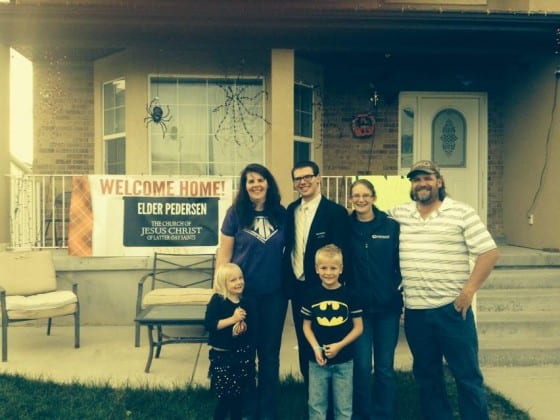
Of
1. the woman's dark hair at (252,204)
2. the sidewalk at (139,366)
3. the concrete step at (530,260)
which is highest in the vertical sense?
the woman's dark hair at (252,204)

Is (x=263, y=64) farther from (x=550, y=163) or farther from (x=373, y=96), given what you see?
(x=550, y=163)

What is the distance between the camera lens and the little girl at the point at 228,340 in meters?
3.65

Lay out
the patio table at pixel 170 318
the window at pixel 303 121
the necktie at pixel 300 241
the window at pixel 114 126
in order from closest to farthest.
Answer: the necktie at pixel 300 241 < the patio table at pixel 170 318 < the window at pixel 303 121 < the window at pixel 114 126

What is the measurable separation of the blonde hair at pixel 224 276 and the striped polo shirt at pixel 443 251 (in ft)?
3.76

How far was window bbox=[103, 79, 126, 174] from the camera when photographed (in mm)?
8656

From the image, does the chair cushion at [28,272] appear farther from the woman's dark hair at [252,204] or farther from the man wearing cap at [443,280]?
the man wearing cap at [443,280]

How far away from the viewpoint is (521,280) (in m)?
6.71

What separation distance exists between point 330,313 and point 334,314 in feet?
0.09

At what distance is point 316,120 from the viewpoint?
8.75 m

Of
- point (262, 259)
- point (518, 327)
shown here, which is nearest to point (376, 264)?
point (262, 259)

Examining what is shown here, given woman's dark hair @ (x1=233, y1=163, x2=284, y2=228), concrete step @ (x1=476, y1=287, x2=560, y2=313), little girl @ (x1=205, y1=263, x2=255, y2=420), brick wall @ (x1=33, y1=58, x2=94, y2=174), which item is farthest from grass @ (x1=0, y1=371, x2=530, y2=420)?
brick wall @ (x1=33, y1=58, x2=94, y2=174)

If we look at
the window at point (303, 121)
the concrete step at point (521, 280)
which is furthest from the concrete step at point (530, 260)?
the window at point (303, 121)

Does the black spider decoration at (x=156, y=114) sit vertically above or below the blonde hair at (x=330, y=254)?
above

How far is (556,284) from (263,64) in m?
4.81
